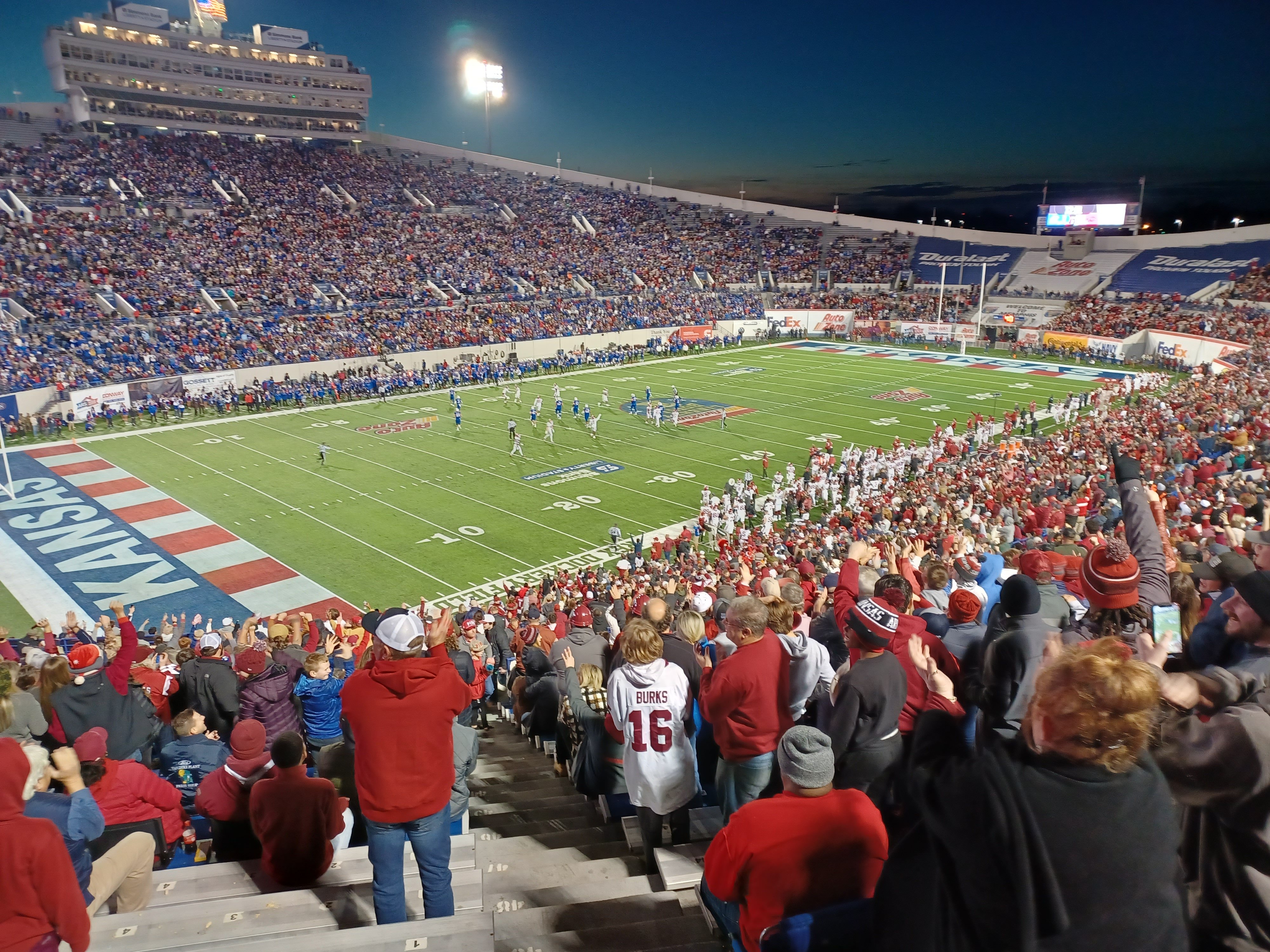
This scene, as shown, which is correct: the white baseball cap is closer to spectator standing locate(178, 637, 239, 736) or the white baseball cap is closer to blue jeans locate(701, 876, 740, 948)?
blue jeans locate(701, 876, 740, 948)

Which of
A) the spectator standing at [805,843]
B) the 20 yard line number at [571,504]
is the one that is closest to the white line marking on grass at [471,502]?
the 20 yard line number at [571,504]

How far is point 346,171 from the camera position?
67.4 metres

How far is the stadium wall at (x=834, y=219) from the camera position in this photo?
56875mm

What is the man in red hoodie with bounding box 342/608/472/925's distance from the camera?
3723mm

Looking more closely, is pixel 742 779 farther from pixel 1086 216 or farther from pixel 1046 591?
pixel 1086 216

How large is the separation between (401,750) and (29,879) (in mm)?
1373

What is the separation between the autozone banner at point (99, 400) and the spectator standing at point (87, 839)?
110 ft

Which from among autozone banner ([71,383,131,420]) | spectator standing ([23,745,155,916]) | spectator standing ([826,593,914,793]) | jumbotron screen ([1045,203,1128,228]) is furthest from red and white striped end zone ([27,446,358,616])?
jumbotron screen ([1045,203,1128,228])

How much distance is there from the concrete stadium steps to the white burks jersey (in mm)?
303

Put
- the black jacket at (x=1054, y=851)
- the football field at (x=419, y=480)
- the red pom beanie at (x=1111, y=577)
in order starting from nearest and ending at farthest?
1. the black jacket at (x=1054, y=851)
2. the red pom beanie at (x=1111, y=577)
3. the football field at (x=419, y=480)

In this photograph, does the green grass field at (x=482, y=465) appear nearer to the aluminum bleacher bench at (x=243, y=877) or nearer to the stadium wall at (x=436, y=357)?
the stadium wall at (x=436, y=357)

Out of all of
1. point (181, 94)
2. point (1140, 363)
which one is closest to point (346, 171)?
point (181, 94)

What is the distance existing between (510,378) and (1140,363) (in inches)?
1290

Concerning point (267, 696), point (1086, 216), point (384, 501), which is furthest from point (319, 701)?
point (1086, 216)
